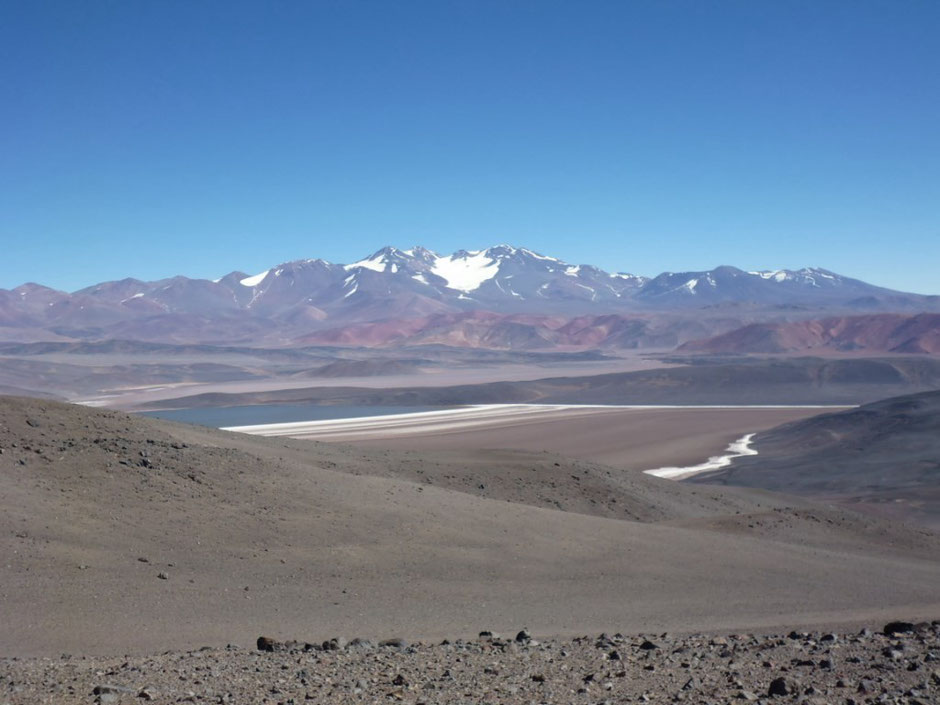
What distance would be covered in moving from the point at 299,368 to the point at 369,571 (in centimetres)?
11008

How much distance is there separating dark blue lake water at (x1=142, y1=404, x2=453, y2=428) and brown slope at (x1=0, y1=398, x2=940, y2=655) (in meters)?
39.5

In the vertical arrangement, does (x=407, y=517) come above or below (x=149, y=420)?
below

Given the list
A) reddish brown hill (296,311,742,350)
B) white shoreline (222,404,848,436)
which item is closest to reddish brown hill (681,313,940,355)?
reddish brown hill (296,311,742,350)

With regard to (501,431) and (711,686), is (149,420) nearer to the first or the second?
(711,686)

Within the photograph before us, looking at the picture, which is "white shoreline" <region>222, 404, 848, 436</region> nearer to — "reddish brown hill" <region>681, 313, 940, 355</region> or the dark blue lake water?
the dark blue lake water

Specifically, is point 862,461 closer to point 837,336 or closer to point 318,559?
point 318,559

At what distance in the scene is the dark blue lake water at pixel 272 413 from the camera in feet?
189

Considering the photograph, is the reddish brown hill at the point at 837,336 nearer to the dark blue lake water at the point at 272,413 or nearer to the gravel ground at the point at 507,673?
the dark blue lake water at the point at 272,413

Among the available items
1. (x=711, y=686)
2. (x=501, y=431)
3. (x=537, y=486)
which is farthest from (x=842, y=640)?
(x=501, y=431)

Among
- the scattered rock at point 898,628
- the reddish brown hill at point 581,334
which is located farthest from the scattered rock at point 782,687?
the reddish brown hill at point 581,334

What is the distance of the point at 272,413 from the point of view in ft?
207

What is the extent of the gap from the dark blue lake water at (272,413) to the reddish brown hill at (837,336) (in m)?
82.7

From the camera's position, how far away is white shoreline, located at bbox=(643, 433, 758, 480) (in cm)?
3516

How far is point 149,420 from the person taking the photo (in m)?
19.1
